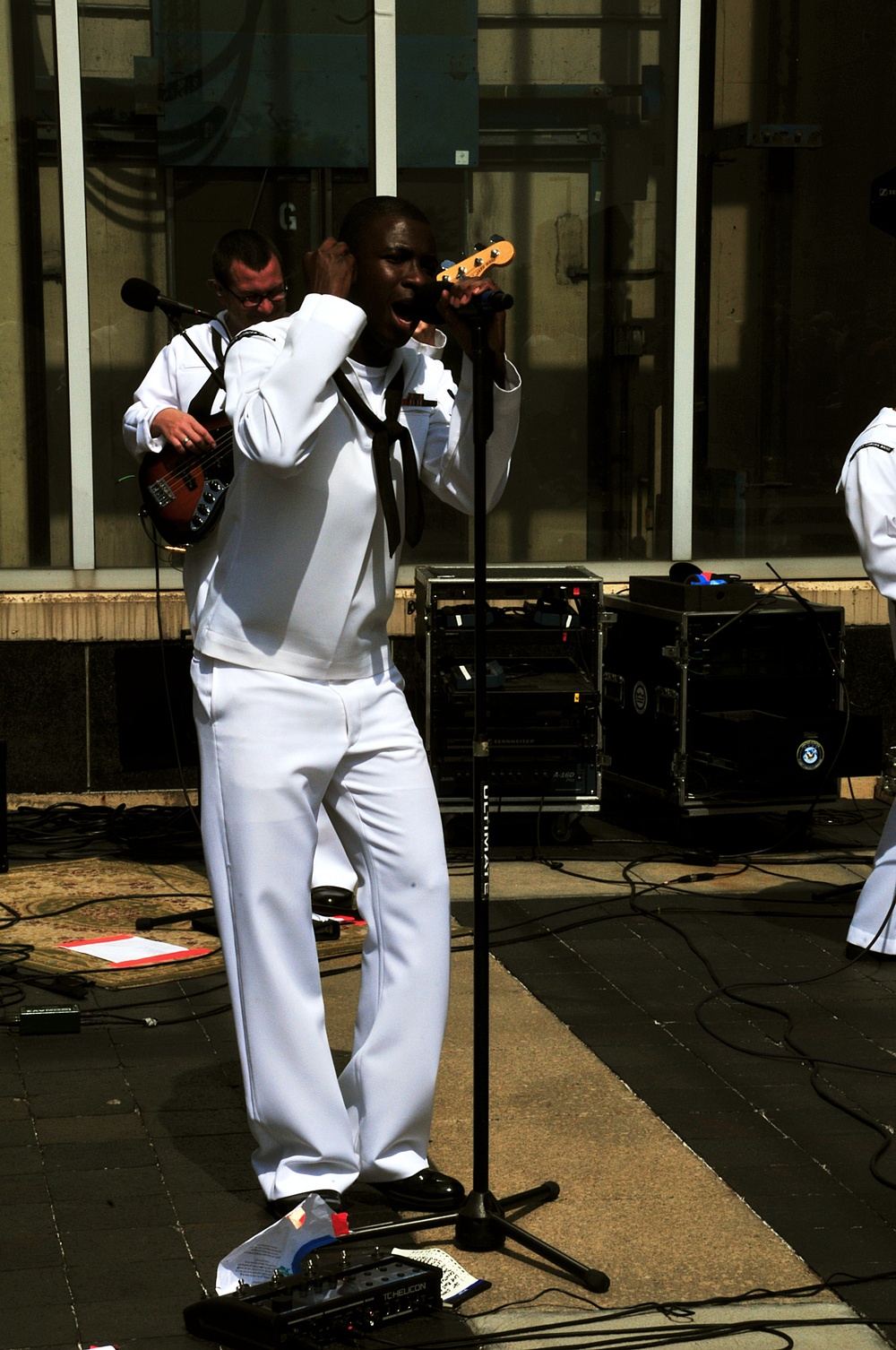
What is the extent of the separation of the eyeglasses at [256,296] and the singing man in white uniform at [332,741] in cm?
242

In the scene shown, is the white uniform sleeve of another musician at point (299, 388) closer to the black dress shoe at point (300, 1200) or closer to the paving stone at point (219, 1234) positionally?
the black dress shoe at point (300, 1200)

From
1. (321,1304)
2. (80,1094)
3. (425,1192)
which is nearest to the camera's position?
(321,1304)

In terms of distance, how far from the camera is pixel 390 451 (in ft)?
11.9

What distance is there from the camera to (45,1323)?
326 cm

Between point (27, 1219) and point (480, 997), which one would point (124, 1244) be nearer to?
point (27, 1219)

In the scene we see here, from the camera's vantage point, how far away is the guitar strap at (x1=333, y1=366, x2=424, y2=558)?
3545 mm

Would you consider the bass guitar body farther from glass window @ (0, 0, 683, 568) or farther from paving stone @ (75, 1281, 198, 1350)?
glass window @ (0, 0, 683, 568)

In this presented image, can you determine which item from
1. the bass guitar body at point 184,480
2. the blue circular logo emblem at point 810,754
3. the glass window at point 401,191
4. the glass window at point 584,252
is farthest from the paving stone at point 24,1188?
the glass window at point 584,252

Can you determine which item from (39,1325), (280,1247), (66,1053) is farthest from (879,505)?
(39,1325)

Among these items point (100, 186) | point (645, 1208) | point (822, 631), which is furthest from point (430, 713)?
point (645, 1208)

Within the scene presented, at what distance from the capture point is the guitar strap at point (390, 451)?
3.54 m

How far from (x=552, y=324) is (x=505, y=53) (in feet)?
4.45

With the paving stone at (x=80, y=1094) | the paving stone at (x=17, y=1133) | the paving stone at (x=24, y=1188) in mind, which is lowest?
the paving stone at (x=80, y=1094)

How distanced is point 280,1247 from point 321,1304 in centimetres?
25
